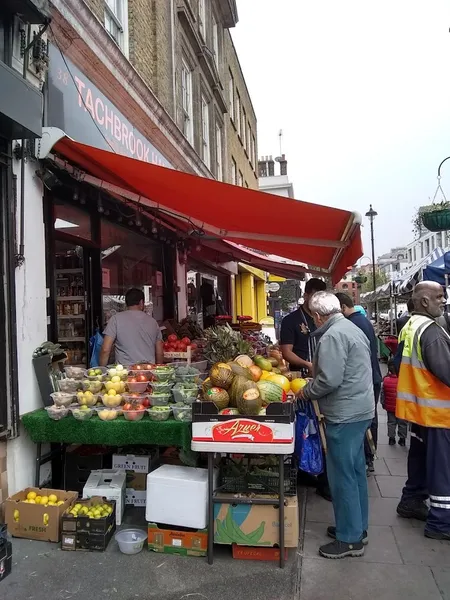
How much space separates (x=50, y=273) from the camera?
4688mm

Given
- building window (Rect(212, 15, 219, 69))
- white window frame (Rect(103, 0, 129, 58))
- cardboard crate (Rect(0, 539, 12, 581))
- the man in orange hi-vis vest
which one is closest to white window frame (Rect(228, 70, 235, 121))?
building window (Rect(212, 15, 219, 69))

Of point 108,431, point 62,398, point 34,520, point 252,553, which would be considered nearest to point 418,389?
point 252,553

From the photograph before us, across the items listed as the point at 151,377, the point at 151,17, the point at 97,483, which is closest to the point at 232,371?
the point at 151,377

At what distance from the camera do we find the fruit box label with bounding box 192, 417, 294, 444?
333 centimetres

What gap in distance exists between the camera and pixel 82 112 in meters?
5.04

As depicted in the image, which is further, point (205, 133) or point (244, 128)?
point (244, 128)

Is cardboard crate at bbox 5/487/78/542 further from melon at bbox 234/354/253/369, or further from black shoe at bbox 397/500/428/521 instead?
black shoe at bbox 397/500/428/521

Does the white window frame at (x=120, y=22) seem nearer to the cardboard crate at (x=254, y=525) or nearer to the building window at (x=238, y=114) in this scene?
the cardboard crate at (x=254, y=525)

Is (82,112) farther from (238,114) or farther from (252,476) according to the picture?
(238,114)

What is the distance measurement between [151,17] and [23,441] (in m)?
7.47

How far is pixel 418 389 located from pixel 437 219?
4.67 meters

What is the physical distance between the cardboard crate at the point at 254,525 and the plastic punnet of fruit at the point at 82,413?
1264 millimetres

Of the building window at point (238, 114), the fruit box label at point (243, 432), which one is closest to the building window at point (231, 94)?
the building window at point (238, 114)

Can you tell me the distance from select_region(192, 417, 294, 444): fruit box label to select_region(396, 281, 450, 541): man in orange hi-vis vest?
4.10ft
